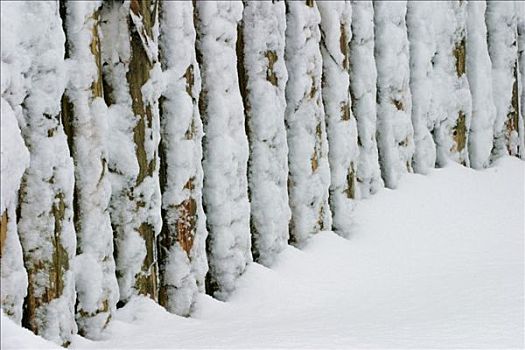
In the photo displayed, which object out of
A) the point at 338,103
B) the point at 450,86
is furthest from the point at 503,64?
the point at 338,103

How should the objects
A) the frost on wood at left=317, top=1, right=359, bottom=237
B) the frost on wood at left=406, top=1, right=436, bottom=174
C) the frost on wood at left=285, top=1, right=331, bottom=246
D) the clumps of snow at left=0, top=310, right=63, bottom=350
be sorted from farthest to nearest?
1. the frost on wood at left=406, top=1, right=436, bottom=174
2. the frost on wood at left=317, top=1, right=359, bottom=237
3. the frost on wood at left=285, top=1, right=331, bottom=246
4. the clumps of snow at left=0, top=310, right=63, bottom=350

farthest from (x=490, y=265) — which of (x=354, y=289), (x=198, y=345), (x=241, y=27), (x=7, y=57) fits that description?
(x=7, y=57)

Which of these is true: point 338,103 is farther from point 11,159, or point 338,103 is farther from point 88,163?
point 11,159

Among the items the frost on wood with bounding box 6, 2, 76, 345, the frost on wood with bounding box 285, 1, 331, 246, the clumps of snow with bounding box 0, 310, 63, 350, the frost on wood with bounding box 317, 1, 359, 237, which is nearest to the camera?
the clumps of snow with bounding box 0, 310, 63, 350

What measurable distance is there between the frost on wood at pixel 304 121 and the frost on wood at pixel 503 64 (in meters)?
1.80

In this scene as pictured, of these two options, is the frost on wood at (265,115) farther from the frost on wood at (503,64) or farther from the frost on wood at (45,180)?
the frost on wood at (503,64)

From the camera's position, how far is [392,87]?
4723mm

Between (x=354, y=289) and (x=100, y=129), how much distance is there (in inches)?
52.9

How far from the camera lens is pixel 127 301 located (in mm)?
3051

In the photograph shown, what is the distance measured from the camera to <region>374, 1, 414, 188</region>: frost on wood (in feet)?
15.4

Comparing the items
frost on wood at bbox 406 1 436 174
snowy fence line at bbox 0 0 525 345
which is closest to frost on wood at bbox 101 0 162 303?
snowy fence line at bbox 0 0 525 345

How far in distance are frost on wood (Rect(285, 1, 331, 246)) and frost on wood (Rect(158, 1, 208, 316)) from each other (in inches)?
29.6

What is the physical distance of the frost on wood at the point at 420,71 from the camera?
16.3 ft

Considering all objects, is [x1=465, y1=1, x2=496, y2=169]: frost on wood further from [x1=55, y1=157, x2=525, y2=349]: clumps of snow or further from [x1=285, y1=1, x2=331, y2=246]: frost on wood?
[x1=285, y1=1, x2=331, y2=246]: frost on wood
